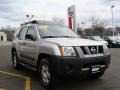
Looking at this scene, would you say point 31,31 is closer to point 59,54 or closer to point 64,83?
point 64,83

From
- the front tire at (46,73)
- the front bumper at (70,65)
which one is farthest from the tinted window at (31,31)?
the front bumper at (70,65)

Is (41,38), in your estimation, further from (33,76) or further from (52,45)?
(33,76)

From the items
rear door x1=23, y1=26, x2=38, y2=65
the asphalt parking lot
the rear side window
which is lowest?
the asphalt parking lot

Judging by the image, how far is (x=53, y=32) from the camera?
8.25m

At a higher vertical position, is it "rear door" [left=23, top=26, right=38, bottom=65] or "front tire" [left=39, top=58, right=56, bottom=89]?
"rear door" [left=23, top=26, right=38, bottom=65]

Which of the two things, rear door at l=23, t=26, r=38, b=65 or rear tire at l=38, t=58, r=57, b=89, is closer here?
rear tire at l=38, t=58, r=57, b=89

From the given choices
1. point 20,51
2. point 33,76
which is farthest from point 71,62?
point 20,51

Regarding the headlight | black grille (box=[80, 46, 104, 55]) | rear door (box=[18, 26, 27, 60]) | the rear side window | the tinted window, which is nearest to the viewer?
the headlight

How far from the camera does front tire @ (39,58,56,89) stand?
686cm

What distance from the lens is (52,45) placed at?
6.93 meters

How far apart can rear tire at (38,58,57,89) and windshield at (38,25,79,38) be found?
0.98 meters

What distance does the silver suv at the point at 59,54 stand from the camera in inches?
259

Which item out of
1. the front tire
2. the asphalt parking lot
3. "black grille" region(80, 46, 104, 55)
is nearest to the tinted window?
the front tire

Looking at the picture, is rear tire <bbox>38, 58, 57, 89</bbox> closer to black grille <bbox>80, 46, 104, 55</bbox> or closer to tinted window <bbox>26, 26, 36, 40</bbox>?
black grille <bbox>80, 46, 104, 55</bbox>
